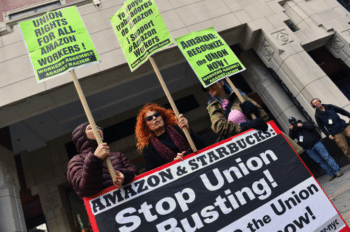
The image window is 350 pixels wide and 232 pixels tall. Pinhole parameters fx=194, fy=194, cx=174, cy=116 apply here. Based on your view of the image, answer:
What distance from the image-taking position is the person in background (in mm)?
4367

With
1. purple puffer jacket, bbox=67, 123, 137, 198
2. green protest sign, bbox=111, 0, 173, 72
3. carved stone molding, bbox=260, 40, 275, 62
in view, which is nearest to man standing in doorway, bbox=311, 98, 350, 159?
carved stone molding, bbox=260, 40, 275, 62

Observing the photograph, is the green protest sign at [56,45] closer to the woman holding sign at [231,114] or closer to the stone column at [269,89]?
the woman holding sign at [231,114]

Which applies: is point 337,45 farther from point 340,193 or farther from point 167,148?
point 167,148

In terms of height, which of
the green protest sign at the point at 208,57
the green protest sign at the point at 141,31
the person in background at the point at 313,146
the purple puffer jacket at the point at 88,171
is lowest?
the person in background at the point at 313,146

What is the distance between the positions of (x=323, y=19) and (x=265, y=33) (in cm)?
256

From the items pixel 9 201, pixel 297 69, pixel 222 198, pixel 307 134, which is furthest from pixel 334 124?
pixel 9 201

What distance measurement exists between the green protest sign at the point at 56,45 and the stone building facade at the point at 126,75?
2.87 metres

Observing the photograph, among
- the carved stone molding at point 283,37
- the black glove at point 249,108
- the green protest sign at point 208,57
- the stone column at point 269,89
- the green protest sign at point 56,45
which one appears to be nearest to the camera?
the green protest sign at point 56,45

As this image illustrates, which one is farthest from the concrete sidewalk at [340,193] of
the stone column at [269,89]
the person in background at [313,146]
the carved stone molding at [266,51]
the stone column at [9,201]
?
the stone column at [9,201]

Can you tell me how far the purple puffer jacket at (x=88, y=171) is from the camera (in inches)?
76.5

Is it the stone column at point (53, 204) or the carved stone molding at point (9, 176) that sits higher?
the carved stone molding at point (9, 176)

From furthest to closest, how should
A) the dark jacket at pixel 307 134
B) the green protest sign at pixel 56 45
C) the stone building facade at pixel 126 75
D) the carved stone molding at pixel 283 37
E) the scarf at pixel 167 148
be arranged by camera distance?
the carved stone molding at pixel 283 37
the stone building facade at pixel 126 75
the dark jacket at pixel 307 134
the scarf at pixel 167 148
the green protest sign at pixel 56 45

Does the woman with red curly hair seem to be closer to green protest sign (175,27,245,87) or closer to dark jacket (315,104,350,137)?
green protest sign (175,27,245,87)

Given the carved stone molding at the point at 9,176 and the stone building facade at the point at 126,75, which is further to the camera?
the carved stone molding at the point at 9,176
